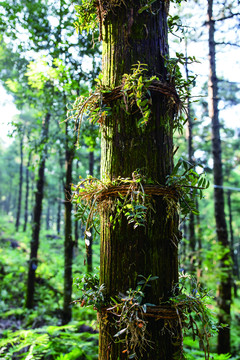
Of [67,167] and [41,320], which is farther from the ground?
[67,167]

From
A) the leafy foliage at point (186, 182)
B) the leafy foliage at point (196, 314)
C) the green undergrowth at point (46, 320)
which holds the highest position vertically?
the leafy foliage at point (186, 182)

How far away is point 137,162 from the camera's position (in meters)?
1.51

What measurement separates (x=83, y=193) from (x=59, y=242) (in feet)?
77.2

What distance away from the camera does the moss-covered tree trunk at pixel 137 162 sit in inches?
55.0

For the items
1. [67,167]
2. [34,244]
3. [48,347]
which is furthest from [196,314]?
[34,244]

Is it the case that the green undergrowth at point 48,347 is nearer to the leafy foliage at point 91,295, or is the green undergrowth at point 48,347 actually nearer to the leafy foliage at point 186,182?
the leafy foliage at point 91,295

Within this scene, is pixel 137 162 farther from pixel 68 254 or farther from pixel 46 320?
pixel 46 320

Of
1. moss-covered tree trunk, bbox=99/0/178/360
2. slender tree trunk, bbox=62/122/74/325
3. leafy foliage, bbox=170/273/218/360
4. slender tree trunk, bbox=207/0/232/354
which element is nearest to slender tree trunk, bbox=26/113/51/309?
slender tree trunk, bbox=62/122/74/325

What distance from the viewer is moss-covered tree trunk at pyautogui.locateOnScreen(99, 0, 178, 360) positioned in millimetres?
1397

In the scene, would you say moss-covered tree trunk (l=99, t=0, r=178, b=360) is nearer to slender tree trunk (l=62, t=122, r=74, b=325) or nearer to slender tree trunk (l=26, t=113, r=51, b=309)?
slender tree trunk (l=62, t=122, r=74, b=325)

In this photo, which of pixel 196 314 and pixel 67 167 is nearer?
pixel 196 314

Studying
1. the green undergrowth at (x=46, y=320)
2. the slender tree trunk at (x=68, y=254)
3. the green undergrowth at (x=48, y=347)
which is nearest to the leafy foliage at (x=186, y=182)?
the green undergrowth at (x=46, y=320)

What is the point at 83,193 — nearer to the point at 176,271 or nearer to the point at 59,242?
the point at 176,271

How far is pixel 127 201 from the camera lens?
1.42 m
